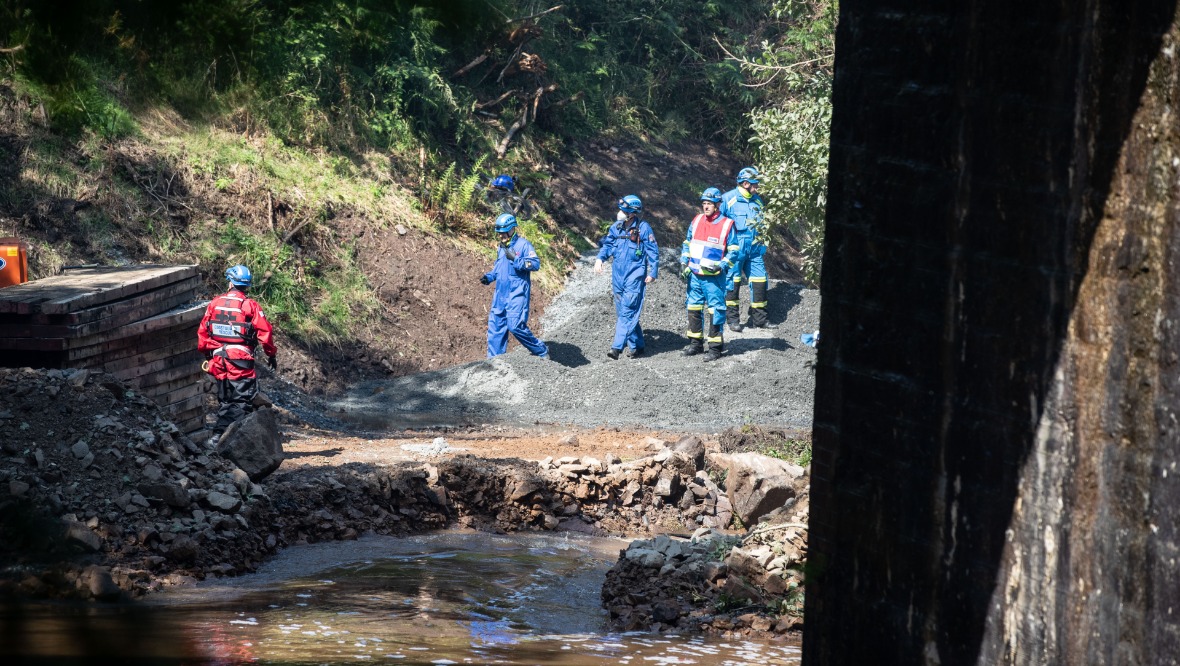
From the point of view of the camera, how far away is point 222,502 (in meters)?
8.73

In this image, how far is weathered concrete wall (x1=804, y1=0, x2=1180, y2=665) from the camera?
3137mm

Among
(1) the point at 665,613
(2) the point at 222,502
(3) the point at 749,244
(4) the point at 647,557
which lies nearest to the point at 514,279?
(3) the point at 749,244

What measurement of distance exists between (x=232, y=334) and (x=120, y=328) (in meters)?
1.05

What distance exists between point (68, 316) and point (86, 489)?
167cm

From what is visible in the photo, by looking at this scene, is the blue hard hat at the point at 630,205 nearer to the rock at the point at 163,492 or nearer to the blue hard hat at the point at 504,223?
the blue hard hat at the point at 504,223

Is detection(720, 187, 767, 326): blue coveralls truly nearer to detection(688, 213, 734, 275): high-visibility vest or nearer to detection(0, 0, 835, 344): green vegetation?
detection(0, 0, 835, 344): green vegetation

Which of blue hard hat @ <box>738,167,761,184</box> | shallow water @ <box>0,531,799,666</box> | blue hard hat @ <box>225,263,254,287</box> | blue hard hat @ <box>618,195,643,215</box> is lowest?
shallow water @ <box>0,531,799,666</box>

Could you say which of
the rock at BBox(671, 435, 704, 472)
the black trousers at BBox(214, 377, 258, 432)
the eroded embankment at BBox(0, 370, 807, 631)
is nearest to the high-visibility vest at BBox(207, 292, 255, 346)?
the black trousers at BBox(214, 377, 258, 432)

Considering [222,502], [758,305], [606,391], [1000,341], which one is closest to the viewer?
[1000,341]

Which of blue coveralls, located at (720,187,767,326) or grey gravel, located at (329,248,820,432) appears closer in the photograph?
grey gravel, located at (329,248,820,432)

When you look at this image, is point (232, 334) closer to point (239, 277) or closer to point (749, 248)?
point (239, 277)

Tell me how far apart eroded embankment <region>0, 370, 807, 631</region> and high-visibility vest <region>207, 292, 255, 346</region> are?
138cm

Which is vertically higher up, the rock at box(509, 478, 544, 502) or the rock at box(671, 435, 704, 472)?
the rock at box(671, 435, 704, 472)

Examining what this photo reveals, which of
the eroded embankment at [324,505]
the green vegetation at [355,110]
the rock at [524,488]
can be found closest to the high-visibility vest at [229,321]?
the eroded embankment at [324,505]
